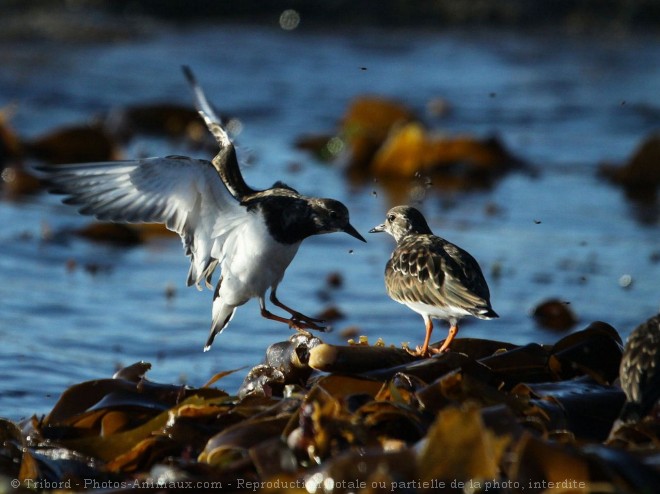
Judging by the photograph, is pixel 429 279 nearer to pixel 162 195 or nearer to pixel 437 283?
pixel 437 283

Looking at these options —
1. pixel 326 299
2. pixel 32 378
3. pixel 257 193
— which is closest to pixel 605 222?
pixel 326 299

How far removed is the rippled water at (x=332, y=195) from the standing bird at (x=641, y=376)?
1.92 metres

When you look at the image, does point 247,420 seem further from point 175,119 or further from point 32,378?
point 175,119

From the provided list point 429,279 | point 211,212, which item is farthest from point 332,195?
point 429,279

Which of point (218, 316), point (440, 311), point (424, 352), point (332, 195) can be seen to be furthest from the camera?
point (332, 195)

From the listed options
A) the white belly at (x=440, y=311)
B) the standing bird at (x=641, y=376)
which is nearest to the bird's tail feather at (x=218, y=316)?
the white belly at (x=440, y=311)

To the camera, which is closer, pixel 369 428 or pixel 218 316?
pixel 369 428

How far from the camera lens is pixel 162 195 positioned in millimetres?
4027

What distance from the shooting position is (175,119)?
33.3ft

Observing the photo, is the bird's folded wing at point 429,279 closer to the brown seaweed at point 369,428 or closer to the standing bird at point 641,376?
the brown seaweed at point 369,428

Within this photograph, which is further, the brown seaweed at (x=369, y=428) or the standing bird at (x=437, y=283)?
the standing bird at (x=437, y=283)

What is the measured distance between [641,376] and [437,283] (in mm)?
932

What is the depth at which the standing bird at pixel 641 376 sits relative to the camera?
2.94 meters

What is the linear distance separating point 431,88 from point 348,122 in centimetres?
292
